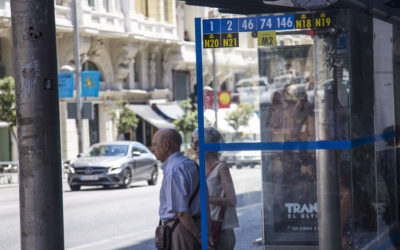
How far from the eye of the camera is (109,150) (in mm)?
25109

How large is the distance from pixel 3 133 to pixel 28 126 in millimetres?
30654

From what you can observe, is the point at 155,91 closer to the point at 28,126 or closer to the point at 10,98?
the point at 10,98

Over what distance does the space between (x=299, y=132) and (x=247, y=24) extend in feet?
2.67

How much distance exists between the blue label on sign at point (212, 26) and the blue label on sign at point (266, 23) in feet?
0.89

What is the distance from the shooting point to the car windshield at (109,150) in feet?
81.8

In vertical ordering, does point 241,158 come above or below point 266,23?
below

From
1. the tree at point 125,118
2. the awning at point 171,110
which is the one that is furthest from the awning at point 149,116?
the tree at point 125,118

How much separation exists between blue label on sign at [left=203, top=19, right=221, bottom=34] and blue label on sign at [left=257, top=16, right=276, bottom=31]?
272mm

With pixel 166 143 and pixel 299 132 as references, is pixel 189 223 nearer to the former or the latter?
pixel 166 143

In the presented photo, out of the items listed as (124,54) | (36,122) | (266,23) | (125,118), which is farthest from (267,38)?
(124,54)

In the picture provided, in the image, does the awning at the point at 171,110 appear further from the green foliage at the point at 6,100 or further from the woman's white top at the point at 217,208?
the woman's white top at the point at 217,208

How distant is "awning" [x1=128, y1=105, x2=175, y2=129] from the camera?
1693 inches

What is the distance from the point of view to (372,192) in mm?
5949

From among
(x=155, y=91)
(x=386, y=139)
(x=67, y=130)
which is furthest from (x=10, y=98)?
(x=386, y=139)
